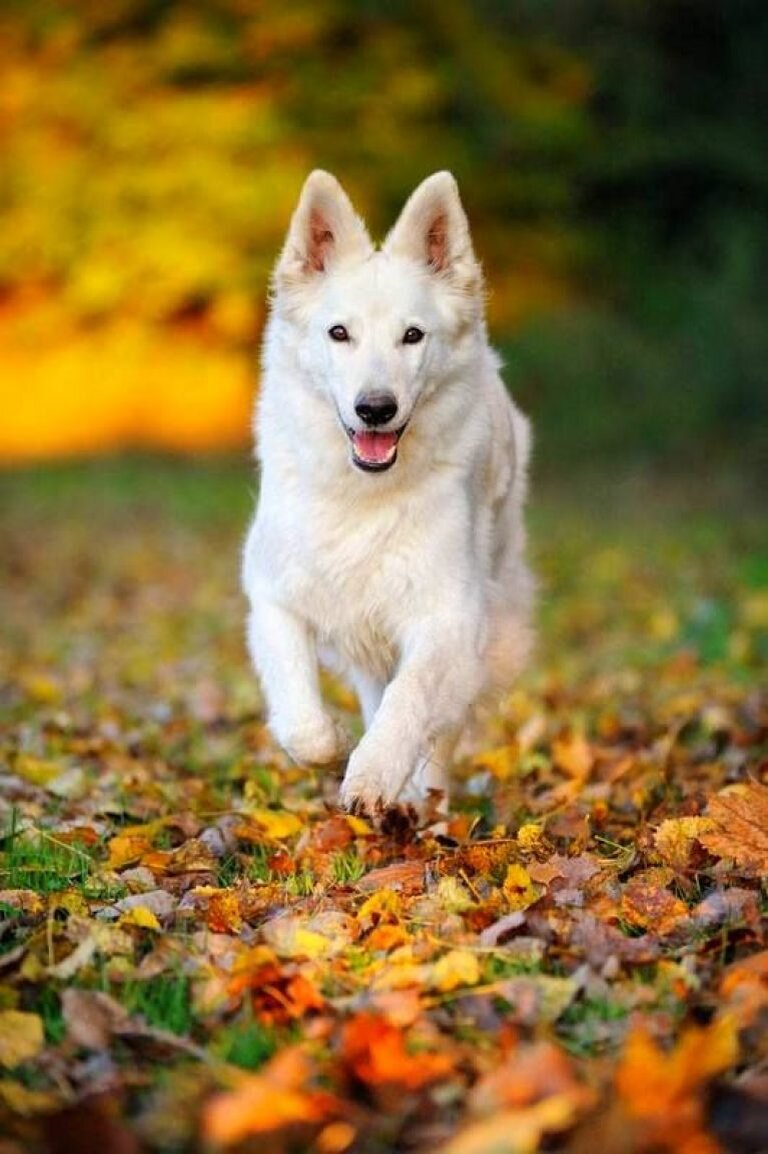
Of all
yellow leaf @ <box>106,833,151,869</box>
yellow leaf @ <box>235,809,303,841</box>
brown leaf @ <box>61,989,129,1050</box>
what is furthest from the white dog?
brown leaf @ <box>61,989,129,1050</box>

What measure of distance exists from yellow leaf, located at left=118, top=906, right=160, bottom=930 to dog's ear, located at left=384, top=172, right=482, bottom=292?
2274 mm

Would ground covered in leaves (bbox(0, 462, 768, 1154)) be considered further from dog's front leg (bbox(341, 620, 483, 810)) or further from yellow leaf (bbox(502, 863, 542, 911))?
dog's front leg (bbox(341, 620, 483, 810))

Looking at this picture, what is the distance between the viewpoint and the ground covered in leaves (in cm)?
233

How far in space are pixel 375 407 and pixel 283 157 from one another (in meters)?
18.3

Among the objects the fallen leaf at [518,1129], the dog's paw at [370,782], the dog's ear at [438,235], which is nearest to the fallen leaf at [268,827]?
the dog's paw at [370,782]

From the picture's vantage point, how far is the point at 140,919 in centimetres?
321

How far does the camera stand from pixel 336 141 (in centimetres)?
2194

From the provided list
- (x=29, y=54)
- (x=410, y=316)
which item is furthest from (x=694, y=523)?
(x=29, y=54)

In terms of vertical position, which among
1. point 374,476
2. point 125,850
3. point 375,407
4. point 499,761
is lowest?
point 499,761

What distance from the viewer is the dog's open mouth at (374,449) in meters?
4.38

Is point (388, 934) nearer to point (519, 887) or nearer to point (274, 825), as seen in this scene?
point (519, 887)

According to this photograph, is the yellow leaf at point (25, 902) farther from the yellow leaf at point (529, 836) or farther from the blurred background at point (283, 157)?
the blurred background at point (283, 157)

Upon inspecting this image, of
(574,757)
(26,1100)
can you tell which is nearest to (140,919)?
(26,1100)

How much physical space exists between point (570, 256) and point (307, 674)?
61.6ft
